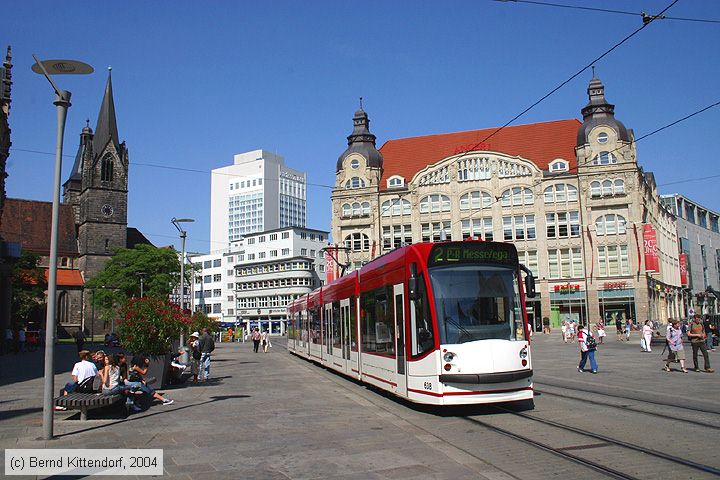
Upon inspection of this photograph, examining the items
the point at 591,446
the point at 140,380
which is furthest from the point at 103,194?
the point at 591,446

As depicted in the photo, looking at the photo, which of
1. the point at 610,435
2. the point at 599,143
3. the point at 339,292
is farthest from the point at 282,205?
the point at 610,435

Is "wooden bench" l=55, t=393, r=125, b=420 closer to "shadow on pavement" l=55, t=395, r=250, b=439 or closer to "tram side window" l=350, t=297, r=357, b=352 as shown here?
"shadow on pavement" l=55, t=395, r=250, b=439

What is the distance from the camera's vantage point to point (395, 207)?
237ft

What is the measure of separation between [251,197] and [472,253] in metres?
173

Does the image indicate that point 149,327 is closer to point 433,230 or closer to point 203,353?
point 203,353

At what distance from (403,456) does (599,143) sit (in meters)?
60.9

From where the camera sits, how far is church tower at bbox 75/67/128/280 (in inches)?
3548

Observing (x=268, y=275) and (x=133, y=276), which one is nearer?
(x=133, y=276)

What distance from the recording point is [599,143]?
63.6 meters

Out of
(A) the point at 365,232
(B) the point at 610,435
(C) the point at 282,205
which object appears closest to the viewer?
(B) the point at 610,435

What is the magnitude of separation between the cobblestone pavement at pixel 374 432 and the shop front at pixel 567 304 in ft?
158

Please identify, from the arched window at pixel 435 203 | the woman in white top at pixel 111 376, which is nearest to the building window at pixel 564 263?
the arched window at pixel 435 203

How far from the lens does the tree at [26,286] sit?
58844mm

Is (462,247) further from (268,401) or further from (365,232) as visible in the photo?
(365,232)
